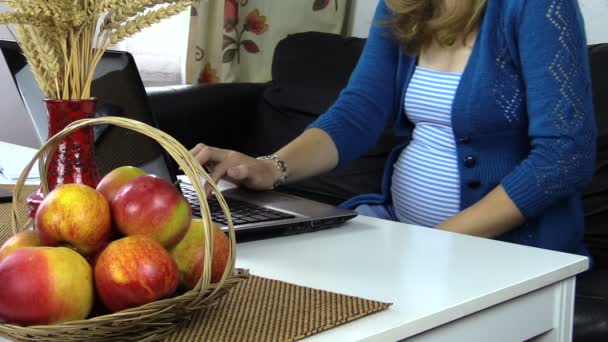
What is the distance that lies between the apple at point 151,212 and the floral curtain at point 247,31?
5.97 feet

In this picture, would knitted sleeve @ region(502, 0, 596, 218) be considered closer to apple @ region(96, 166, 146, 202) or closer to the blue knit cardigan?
the blue knit cardigan

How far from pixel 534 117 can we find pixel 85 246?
0.86m

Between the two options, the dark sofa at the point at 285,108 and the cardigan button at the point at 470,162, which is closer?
the cardigan button at the point at 470,162

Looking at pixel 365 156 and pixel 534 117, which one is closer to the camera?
pixel 534 117

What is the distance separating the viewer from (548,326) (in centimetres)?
89

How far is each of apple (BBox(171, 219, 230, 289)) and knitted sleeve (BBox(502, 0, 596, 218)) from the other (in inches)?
28.2

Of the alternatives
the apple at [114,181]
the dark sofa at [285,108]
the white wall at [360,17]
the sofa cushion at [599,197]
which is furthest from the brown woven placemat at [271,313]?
the white wall at [360,17]

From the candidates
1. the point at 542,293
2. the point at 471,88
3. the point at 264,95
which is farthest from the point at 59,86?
the point at 264,95

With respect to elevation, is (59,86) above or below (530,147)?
above

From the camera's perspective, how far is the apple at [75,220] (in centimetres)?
61

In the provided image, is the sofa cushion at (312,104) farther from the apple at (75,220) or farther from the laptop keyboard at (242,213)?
the apple at (75,220)

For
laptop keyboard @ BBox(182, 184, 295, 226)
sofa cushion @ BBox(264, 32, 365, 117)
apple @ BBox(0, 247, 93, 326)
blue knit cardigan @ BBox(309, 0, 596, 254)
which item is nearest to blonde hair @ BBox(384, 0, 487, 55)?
blue knit cardigan @ BBox(309, 0, 596, 254)

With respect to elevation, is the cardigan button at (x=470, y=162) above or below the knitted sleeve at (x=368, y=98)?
below

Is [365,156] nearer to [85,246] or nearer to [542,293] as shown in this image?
[542,293]
